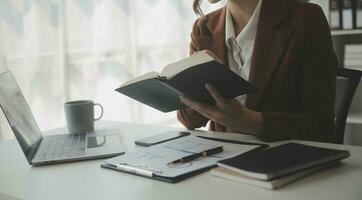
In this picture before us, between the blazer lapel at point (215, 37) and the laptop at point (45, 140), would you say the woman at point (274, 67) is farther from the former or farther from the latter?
the laptop at point (45, 140)

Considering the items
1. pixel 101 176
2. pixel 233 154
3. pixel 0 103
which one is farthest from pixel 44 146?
pixel 233 154

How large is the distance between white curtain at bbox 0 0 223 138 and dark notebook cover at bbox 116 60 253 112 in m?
0.89

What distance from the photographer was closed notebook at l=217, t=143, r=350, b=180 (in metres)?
0.79

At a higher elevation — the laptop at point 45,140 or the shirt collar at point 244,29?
→ the shirt collar at point 244,29

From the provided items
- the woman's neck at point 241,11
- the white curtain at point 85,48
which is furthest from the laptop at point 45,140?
the white curtain at point 85,48

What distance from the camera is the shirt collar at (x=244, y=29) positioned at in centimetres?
141

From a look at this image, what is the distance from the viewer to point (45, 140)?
4.11 ft

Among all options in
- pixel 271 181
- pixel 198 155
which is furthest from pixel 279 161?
pixel 198 155

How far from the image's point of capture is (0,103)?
3.31 feet

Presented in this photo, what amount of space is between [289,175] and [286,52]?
0.61 meters

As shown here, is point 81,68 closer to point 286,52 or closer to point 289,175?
point 286,52

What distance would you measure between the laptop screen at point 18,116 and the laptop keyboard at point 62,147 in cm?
3

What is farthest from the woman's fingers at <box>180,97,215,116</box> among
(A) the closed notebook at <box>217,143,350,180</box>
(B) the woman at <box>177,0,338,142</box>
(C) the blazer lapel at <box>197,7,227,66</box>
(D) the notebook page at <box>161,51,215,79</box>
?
(C) the blazer lapel at <box>197,7,227,66</box>

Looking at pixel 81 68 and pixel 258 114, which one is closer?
pixel 258 114
